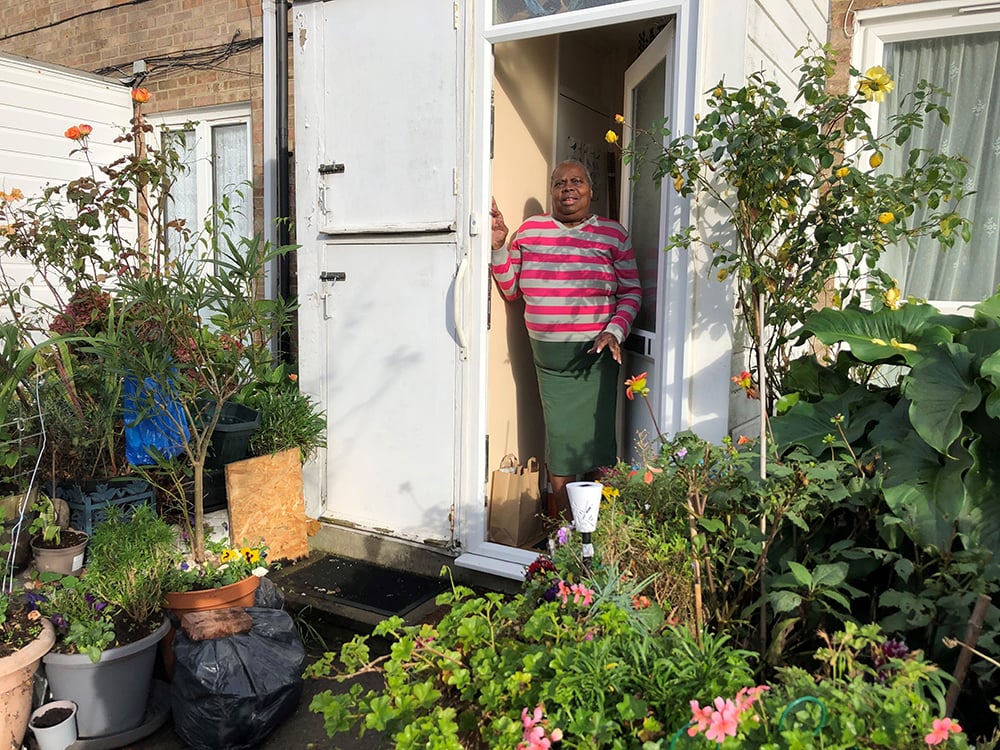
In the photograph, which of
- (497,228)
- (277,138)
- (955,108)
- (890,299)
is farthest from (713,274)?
(277,138)

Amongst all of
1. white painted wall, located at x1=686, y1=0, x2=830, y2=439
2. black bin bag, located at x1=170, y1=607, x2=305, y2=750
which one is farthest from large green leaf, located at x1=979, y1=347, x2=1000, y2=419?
black bin bag, located at x1=170, y1=607, x2=305, y2=750

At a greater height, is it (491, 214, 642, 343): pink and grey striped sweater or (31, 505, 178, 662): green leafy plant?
(491, 214, 642, 343): pink and grey striped sweater

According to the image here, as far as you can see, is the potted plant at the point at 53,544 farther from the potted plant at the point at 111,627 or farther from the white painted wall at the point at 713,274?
the white painted wall at the point at 713,274

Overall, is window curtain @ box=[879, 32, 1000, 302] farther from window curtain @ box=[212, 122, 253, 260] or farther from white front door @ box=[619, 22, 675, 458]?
window curtain @ box=[212, 122, 253, 260]

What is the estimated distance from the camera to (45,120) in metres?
5.45

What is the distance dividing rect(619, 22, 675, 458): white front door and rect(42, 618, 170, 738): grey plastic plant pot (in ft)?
6.78

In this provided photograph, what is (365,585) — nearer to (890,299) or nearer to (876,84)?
(890,299)

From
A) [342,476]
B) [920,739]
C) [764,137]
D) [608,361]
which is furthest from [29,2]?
[920,739]

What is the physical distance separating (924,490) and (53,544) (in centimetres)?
315

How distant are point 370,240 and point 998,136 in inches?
116

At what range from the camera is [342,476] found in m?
3.84

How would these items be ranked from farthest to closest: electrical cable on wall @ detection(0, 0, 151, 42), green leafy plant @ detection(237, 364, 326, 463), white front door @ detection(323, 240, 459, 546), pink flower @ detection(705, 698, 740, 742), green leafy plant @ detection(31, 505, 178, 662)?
electrical cable on wall @ detection(0, 0, 151, 42) < green leafy plant @ detection(237, 364, 326, 463) < white front door @ detection(323, 240, 459, 546) < green leafy plant @ detection(31, 505, 178, 662) < pink flower @ detection(705, 698, 740, 742)

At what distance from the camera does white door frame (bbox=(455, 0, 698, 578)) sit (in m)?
2.84

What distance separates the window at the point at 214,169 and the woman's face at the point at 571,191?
265cm
